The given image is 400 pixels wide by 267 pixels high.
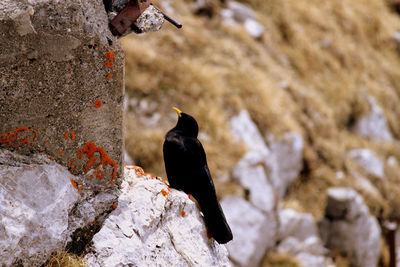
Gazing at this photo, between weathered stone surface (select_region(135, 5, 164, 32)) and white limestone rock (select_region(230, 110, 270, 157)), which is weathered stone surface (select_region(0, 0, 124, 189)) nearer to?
weathered stone surface (select_region(135, 5, 164, 32))

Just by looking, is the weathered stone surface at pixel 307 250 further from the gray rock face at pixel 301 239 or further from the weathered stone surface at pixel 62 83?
the weathered stone surface at pixel 62 83

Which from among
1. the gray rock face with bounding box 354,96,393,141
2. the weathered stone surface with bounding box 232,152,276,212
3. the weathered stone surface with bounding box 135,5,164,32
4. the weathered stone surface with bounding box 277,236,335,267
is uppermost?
the weathered stone surface with bounding box 135,5,164,32

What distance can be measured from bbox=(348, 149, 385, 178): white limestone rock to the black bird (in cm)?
1237

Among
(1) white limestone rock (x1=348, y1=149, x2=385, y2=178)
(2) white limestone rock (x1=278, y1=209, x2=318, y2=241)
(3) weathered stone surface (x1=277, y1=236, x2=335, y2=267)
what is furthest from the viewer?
(1) white limestone rock (x1=348, y1=149, x2=385, y2=178)

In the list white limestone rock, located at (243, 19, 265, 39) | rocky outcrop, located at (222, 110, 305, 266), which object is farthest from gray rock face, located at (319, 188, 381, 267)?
white limestone rock, located at (243, 19, 265, 39)

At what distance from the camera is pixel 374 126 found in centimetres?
1912

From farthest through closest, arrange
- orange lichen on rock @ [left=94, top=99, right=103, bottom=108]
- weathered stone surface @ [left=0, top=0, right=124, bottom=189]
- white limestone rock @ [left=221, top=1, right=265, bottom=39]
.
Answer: white limestone rock @ [left=221, top=1, right=265, bottom=39]
orange lichen on rock @ [left=94, top=99, right=103, bottom=108]
weathered stone surface @ [left=0, top=0, right=124, bottom=189]

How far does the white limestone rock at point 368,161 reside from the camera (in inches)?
645

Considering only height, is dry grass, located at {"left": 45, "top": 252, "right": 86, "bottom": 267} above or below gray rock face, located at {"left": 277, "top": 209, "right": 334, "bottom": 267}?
above

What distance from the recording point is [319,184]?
14.8 meters

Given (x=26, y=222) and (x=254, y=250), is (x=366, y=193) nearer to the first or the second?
(x=254, y=250)

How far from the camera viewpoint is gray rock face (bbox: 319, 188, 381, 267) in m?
13.4

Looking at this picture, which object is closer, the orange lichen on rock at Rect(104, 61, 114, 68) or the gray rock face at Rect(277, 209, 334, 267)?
the orange lichen on rock at Rect(104, 61, 114, 68)

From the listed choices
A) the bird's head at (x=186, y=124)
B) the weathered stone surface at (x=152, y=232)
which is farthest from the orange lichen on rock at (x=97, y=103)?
the bird's head at (x=186, y=124)
